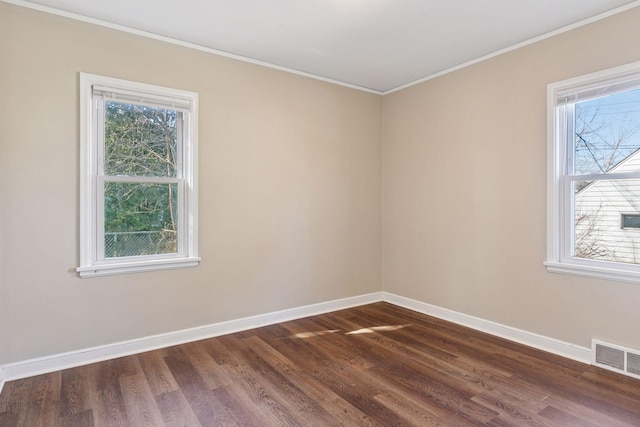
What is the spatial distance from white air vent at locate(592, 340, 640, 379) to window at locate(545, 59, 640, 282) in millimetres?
495

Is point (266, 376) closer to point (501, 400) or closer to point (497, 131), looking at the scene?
point (501, 400)

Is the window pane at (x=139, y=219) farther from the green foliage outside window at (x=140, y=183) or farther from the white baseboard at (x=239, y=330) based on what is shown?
the white baseboard at (x=239, y=330)

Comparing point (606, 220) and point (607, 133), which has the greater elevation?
point (607, 133)

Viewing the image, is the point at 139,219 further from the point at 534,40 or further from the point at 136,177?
the point at 534,40

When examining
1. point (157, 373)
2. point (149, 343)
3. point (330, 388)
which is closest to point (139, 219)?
point (149, 343)

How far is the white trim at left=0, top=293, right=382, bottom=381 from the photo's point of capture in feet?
8.42

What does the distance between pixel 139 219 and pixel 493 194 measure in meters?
3.12

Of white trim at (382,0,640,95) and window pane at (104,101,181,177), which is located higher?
white trim at (382,0,640,95)

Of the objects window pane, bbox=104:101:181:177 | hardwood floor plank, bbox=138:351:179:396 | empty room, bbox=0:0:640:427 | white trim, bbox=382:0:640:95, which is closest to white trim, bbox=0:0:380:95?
empty room, bbox=0:0:640:427

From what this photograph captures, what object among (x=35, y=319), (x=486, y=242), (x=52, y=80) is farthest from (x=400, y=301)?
(x=52, y=80)

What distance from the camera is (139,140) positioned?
119 inches

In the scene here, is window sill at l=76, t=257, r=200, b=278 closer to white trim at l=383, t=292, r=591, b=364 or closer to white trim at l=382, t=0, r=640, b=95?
white trim at l=383, t=292, r=591, b=364

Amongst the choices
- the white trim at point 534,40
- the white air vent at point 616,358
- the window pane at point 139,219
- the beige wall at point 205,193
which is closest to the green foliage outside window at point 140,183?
the window pane at point 139,219

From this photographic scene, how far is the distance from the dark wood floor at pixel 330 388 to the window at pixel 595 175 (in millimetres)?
→ 813
